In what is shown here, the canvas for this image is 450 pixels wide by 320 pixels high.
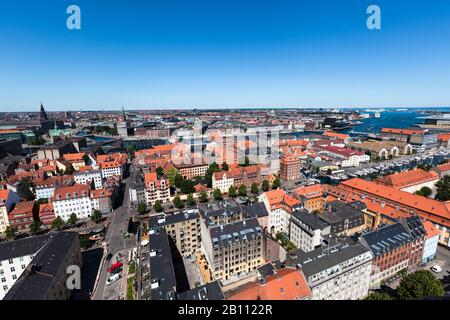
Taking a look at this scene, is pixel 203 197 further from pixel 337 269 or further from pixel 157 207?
pixel 337 269

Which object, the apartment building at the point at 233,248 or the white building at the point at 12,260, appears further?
the apartment building at the point at 233,248

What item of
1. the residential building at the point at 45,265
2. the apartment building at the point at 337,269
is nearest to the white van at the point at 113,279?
the residential building at the point at 45,265

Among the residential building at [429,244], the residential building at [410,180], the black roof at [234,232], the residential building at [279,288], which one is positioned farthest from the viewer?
the residential building at [410,180]

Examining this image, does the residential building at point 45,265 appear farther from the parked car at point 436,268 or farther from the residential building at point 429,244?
the residential building at point 429,244

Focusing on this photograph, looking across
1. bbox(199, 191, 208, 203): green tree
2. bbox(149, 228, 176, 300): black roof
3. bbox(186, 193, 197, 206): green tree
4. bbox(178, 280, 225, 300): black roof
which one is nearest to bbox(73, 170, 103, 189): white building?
bbox(186, 193, 197, 206): green tree

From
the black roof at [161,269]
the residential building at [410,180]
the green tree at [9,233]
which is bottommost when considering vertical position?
the green tree at [9,233]

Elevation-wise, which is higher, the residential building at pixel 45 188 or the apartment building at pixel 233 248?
the residential building at pixel 45 188
